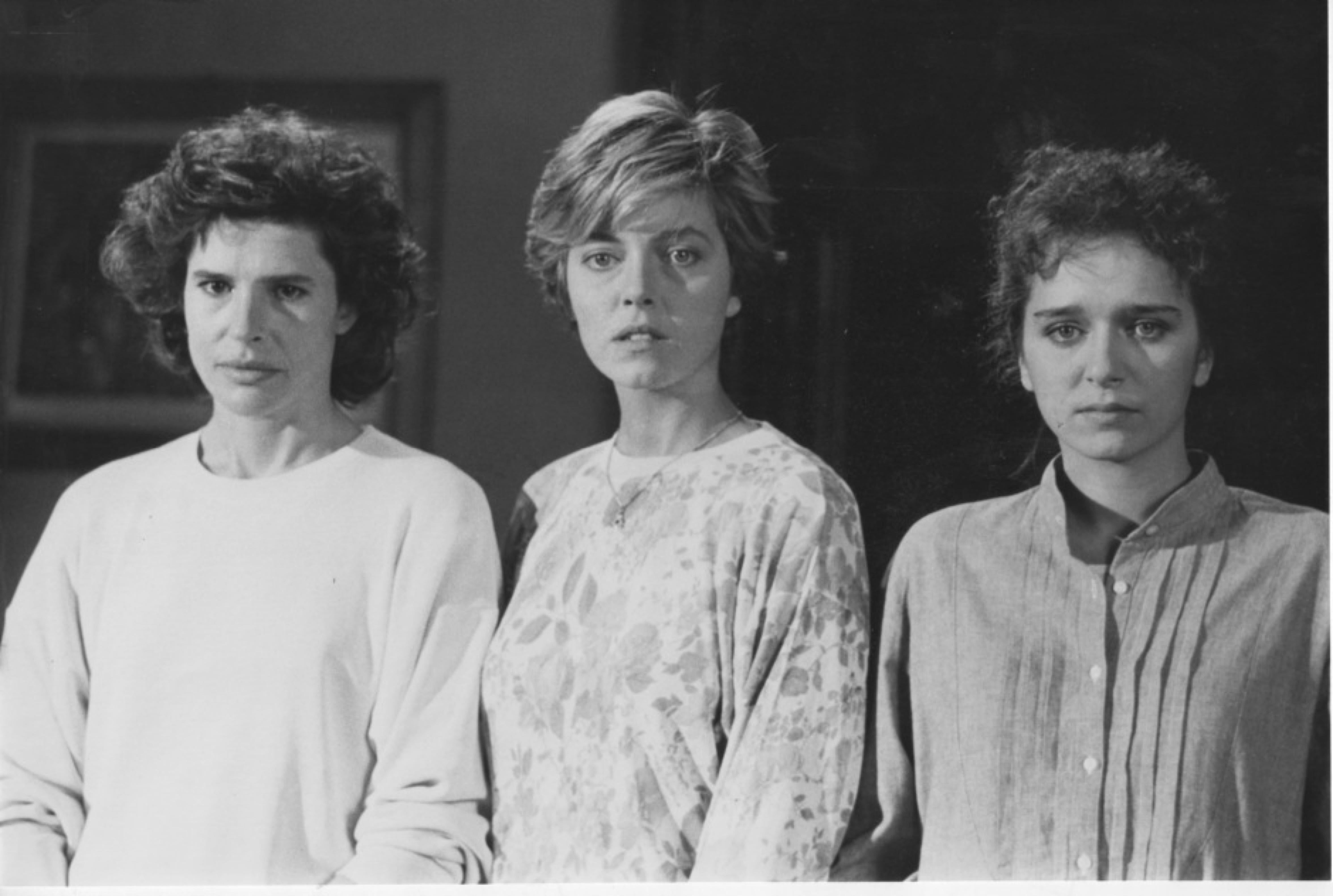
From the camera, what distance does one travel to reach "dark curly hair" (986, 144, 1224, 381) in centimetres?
277

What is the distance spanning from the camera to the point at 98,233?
2916 mm

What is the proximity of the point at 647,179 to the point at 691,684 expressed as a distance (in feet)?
3.04

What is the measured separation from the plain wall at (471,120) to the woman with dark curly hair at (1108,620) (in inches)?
30.5

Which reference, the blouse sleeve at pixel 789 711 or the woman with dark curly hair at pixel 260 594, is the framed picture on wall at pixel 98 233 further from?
the blouse sleeve at pixel 789 711

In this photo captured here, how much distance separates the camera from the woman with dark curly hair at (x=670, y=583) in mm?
2623

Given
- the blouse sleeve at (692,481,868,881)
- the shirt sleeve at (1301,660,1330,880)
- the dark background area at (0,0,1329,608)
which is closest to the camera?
the blouse sleeve at (692,481,868,881)

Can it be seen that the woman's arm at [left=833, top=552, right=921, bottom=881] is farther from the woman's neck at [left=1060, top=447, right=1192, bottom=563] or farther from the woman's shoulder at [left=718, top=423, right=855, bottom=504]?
the woman's neck at [left=1060, top=447, right=1192, bottom=563]

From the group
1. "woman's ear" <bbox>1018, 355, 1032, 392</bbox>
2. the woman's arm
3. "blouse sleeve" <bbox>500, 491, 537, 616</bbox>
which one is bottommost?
the woman's arm

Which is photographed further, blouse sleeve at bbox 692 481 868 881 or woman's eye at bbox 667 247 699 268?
woman's eye at bbox 667 247 699 268

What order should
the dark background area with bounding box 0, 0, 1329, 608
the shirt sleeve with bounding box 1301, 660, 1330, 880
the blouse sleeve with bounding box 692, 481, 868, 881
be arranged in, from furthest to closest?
1. the dark background area with bounding box 0, 0, 1329, 608
2. the shirt sleeve with bounding box 1301, 660, 1330, 880
3. the blouse sleeve with bounding box 692, 481, 868, 881

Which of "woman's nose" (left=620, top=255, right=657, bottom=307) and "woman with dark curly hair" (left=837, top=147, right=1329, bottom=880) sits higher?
"woman's nose" (left=620, top=255, right=657, bottom=307)

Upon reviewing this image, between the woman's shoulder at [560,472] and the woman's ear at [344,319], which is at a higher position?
the woman's ear at [344,319]

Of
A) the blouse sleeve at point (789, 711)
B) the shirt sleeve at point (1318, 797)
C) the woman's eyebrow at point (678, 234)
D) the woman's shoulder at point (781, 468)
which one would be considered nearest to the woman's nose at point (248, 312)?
the woman's eyebrow at point (678, 234)

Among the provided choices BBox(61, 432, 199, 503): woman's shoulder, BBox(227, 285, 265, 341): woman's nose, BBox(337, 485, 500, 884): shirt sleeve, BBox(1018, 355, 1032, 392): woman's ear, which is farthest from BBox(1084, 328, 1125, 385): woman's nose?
BBox(61, 432, 199, 503): woman's shoulder
